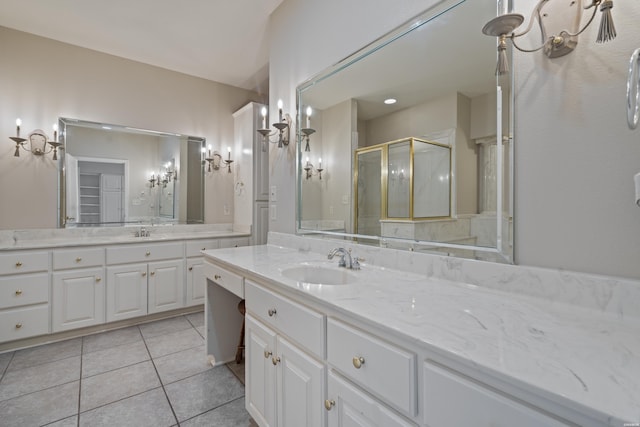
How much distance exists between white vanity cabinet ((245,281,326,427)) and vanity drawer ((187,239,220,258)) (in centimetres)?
200

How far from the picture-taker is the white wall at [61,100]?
2738 millimetres

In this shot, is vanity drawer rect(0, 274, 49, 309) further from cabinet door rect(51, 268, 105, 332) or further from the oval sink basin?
the oval sink basin

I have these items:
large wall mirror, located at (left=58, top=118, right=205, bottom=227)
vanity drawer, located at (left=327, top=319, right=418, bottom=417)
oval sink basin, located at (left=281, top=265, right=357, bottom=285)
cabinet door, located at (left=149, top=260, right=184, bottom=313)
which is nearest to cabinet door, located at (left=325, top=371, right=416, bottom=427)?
vanity drawer, located at (left=327, top=319, right=418, bottom=417)

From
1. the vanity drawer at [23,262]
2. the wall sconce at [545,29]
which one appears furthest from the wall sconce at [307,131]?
the vanity drawer at [23,262]

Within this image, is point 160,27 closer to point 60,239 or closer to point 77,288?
point 60,239

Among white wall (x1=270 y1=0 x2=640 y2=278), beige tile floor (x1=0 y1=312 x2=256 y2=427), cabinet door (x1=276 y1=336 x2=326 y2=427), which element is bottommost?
beige tile floor (x1=0 y1=312 x2=256 y2=427)

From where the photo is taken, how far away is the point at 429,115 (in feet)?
4.66

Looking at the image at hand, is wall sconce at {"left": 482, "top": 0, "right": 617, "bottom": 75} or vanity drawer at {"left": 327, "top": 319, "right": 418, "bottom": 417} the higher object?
wall sconce at {"left": 482, "top": 0, "right": 617, "bottom": 75}

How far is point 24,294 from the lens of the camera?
246cm

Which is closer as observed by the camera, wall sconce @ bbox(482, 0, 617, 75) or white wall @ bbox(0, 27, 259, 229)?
wall sconce @ bbox(482, 0, 617, 75)

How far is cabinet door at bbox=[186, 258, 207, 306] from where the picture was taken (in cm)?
328

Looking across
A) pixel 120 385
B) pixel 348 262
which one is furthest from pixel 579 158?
pixel 120 385

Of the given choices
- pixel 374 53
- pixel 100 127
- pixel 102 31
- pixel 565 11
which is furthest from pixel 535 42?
pixel 100 127

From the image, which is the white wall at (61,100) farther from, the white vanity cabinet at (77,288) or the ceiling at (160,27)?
the white vanity cabinet at (77,288)
